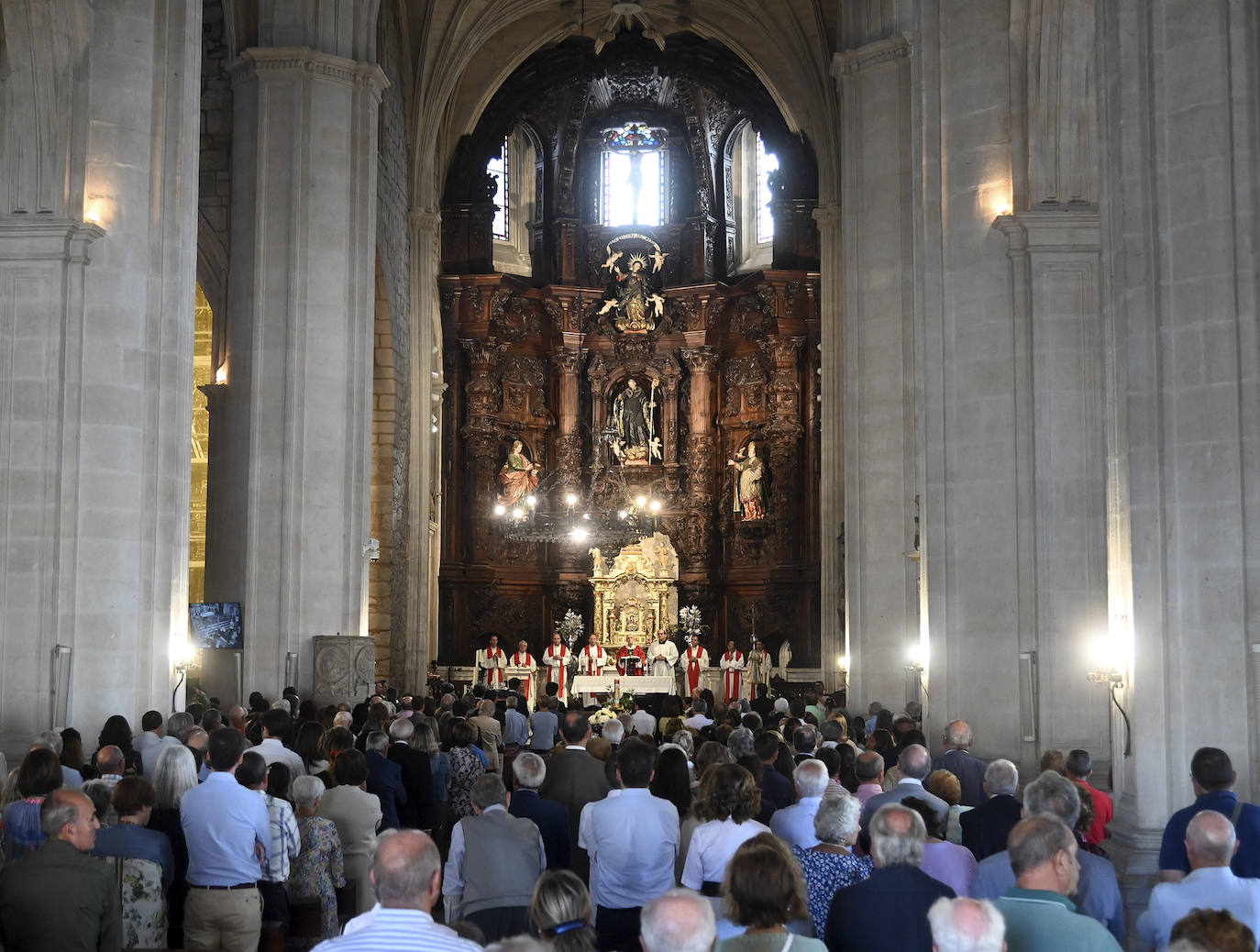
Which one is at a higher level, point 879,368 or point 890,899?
point 879,368

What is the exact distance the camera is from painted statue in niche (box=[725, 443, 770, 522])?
111 feet

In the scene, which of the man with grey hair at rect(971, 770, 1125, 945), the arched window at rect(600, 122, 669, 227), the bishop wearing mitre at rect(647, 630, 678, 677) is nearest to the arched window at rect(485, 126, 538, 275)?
the arched window at rect(600, 122, 669, 227)

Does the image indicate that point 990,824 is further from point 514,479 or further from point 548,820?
point 514,479

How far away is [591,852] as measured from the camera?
7262 mm

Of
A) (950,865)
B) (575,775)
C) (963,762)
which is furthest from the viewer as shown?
(963,762)

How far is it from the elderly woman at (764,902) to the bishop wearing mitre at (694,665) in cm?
2390

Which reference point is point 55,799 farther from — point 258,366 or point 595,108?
point 595,108

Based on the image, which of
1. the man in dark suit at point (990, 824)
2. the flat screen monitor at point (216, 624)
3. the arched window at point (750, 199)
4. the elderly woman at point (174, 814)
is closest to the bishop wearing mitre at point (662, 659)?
the arched window at point (750, 199)

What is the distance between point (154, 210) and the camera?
1449 centimetres

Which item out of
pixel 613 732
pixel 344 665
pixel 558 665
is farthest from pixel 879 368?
pixel 558 665

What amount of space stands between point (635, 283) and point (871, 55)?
14.6 m

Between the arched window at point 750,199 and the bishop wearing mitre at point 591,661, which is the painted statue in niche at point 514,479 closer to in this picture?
the bishop wearing mitre at point 591,661

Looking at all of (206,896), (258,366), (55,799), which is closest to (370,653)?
(258,366)

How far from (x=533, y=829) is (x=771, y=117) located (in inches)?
1124
